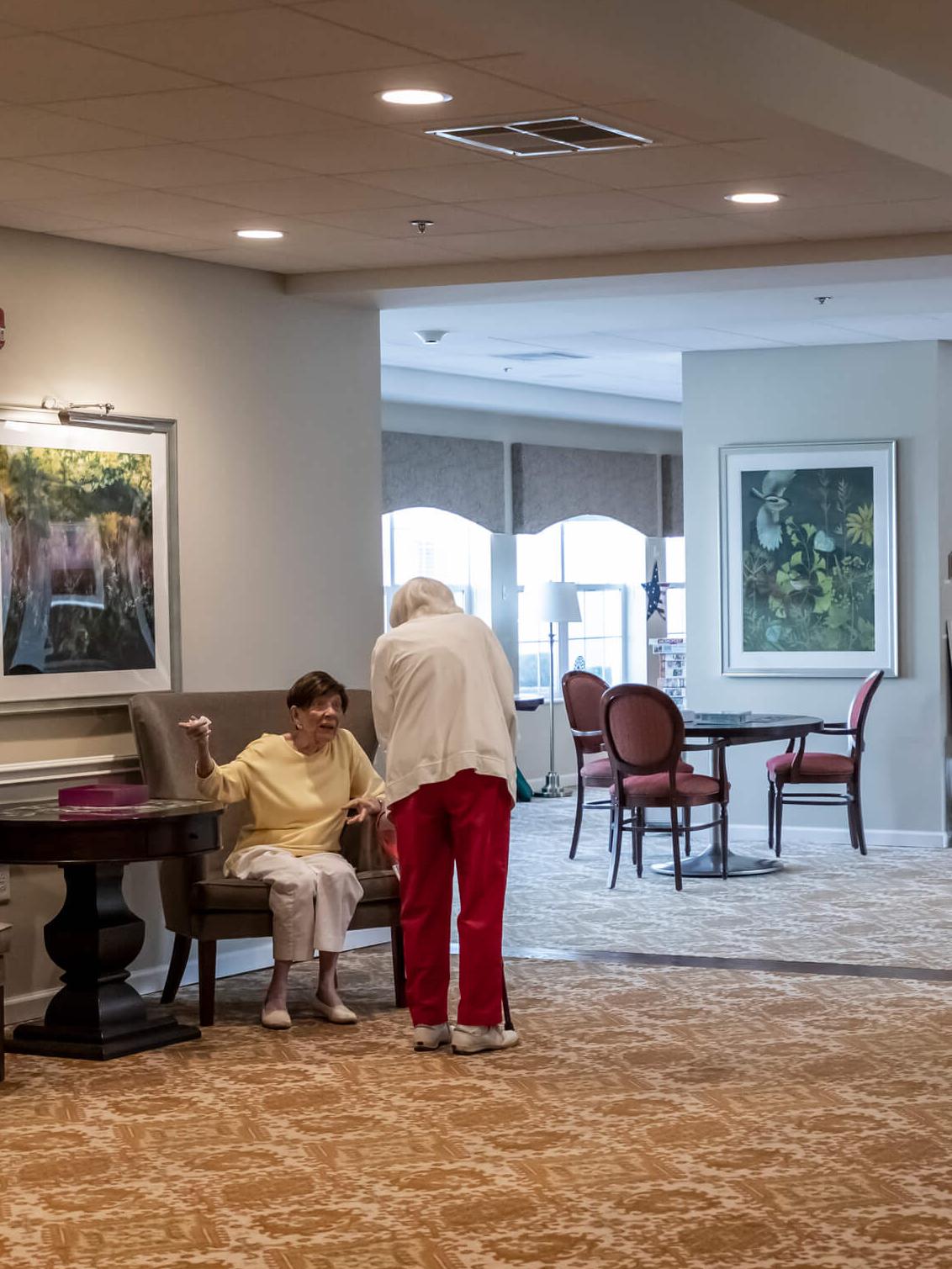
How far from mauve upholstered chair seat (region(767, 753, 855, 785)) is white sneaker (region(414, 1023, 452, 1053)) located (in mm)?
4664

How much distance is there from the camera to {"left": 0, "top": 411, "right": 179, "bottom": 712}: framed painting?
6148 mm

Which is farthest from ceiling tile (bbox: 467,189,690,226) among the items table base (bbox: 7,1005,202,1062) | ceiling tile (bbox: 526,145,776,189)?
table base (bbox: 7,1005,202,1062)

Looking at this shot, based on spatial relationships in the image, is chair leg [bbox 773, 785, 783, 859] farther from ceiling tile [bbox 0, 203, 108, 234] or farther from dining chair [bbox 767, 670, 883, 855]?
ceiling tile [bbox 0, 203, 108, 234]

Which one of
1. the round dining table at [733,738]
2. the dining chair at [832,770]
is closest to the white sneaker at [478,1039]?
the round dining table at [733,738]

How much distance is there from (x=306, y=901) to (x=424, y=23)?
9.92 feet

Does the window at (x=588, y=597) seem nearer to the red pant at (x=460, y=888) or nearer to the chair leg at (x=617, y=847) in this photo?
the chair leg at (x=617, y=847)

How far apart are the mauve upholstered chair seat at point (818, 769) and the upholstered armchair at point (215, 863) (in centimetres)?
380

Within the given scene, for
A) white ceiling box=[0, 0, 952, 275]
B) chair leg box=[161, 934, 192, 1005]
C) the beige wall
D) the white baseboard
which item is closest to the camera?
white ceiling box=[0, 0, 952, 275]

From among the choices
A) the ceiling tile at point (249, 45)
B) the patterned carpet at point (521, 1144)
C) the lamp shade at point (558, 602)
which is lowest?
the patterned carpet at point (521, 1144)

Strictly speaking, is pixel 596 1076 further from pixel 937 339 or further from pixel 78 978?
pixel 937 339

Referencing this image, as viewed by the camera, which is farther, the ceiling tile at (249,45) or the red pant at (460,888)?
the red pant at (460,888)

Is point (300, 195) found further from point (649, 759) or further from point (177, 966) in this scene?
point (649, 759)

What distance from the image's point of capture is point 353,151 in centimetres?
518

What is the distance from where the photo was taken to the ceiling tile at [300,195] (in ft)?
18.4
